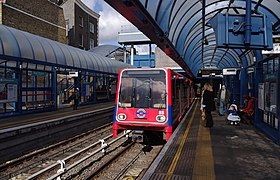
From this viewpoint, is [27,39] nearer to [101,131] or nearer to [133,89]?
[101,131]

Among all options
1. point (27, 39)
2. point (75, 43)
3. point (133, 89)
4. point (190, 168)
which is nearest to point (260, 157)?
point (190, 168)

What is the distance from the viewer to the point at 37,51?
517 inches

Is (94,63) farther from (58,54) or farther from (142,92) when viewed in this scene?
(142,92)

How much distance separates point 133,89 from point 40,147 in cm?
402

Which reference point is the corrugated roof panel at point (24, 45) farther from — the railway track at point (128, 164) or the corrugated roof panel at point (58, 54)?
the railway track at point (128, 164)

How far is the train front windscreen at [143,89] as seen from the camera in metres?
8.39

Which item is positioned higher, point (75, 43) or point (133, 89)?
point (75, 43)

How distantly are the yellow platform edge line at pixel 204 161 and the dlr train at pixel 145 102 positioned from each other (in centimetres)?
134

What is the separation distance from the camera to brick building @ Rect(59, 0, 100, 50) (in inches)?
1506

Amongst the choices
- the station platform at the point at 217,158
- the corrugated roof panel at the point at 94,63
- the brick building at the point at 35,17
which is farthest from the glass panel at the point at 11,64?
the brick building at the point at 35,17

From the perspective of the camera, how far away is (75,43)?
38.8 m

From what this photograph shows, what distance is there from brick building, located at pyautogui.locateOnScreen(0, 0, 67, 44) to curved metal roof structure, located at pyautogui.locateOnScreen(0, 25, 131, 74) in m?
9.21

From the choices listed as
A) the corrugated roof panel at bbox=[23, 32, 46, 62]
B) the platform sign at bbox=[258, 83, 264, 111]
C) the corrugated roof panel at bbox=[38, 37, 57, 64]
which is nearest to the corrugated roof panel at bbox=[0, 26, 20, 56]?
the corrugated roof panel at bbox=[23, 32, 46, 62]

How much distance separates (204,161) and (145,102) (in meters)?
3.64
